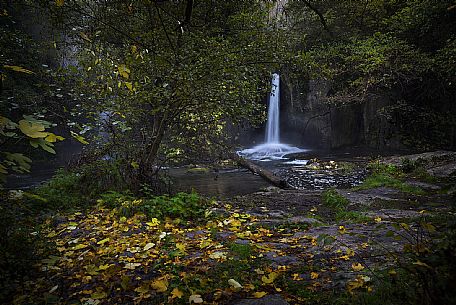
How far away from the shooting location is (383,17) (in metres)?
14.6

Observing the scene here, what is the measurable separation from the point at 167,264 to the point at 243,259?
78 centimetres

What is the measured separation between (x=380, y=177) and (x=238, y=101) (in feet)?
16.8

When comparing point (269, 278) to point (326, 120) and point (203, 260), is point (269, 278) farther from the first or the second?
point (326, 120)

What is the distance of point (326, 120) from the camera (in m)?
19.3

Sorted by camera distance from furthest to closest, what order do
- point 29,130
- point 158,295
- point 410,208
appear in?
point 410,208 < point 158,295 < point 29,130

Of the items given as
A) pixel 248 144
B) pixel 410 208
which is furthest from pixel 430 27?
pixel 248 144

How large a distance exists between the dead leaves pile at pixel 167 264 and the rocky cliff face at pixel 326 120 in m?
12.1

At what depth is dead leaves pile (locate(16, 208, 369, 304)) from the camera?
8.63ft

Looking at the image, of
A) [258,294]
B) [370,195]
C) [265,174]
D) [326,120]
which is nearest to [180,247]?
[258,294]

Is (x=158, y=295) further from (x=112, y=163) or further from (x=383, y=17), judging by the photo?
(x=383, y=17)

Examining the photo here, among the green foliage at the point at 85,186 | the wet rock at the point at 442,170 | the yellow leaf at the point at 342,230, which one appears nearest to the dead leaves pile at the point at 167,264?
the yellow leaf at the point at 342,230

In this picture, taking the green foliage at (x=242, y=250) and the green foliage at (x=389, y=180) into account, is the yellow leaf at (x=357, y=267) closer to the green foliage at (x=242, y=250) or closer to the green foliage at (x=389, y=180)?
the green foliage at (x=242, y=250)

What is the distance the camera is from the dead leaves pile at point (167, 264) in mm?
2629

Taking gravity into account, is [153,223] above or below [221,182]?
above
